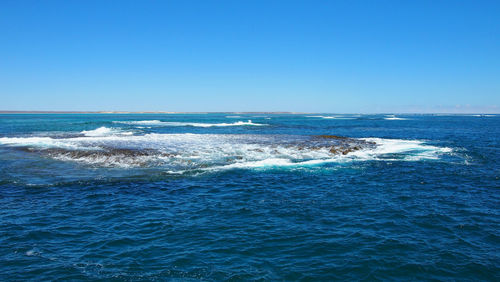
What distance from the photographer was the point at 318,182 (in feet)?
58.2

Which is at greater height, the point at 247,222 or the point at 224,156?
the point at 224,156

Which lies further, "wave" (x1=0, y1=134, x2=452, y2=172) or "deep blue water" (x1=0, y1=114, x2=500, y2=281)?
"wave" (x1=0, y1=134, x2=452, y2=172)

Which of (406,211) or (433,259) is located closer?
(433,259)

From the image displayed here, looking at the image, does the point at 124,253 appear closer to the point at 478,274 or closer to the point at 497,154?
the point at 478,274

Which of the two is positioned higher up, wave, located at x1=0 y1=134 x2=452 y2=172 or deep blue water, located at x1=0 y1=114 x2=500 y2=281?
wave, located at x1=0 y1=134 x2=452 y2=172

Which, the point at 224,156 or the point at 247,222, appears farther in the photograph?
the point at 224,156

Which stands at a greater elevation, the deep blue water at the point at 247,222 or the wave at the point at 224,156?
the wave at the point at 224,156

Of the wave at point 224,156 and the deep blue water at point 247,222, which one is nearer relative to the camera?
the deep blue water at point 247,222

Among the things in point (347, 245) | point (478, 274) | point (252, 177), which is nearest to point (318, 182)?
point (252, 177)

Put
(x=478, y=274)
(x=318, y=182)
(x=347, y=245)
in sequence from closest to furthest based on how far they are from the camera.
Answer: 1. (x=478, y=274)
2. (x=347, y=245)
3. (x=318, y=182)

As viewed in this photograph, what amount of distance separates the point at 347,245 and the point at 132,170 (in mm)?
15650

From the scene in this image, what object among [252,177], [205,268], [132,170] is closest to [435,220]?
[205,268]

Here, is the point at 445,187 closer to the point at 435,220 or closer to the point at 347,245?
the point at 435,220

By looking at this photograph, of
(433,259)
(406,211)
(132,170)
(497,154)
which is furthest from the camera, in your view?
(497,154)
